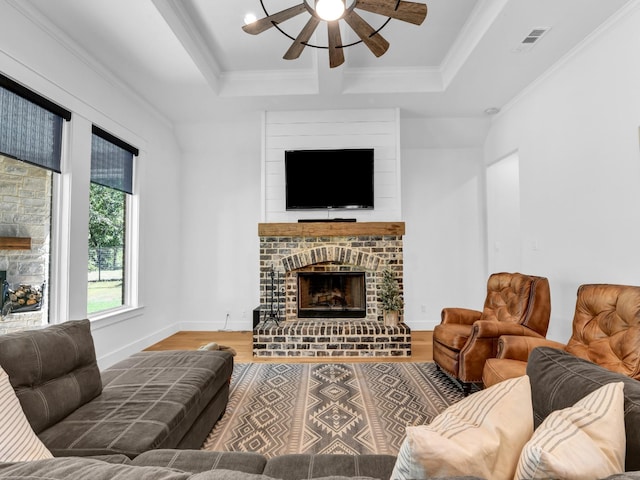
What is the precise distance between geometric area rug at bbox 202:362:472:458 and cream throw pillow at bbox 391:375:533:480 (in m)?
1.50

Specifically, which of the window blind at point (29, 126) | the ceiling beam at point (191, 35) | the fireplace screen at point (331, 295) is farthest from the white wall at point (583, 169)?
the window blind at point (29, 126)

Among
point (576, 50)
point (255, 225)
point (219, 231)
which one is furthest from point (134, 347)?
point (576, 50)

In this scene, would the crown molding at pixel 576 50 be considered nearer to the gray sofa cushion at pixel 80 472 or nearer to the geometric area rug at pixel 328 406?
the geometric area rug at pixel 328 406

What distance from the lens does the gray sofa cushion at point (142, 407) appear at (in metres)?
1.38

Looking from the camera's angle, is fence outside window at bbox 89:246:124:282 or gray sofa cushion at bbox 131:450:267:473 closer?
gray sofa cushion at bbox 131:450:267:473

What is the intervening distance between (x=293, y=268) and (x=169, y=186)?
2.21 metres

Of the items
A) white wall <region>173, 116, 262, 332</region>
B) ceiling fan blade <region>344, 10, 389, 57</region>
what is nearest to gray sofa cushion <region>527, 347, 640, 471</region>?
ceiling fan blade <region>344, 10, 389, 57</region>

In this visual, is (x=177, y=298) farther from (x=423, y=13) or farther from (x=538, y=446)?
(x=538, y=446)

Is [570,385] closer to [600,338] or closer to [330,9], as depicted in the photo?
[600,338]

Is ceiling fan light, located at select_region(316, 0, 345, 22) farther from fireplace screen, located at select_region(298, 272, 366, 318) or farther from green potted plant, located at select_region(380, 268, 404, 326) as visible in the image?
fireplace screen, located at select_region(298, 272, 366, 318)

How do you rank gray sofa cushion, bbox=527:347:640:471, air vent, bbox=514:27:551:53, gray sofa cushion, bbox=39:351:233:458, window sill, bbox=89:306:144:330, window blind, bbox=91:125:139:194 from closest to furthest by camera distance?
1. gray sofa cushion, bbox=527:347:640:471
2. gray sofa cushion, bbox=39:351:233:458
3. air vent, bbox=514:27:551:53
4. window sill, bbox=89:306:144:330
5. window blind, bbox=91:125:139:194

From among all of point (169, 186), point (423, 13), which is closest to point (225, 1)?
point (423, 13)

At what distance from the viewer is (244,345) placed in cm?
435

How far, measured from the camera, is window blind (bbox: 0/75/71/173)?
2518 mm
